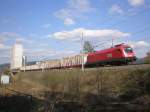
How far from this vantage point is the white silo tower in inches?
3563

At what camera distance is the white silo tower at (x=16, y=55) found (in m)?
90.5

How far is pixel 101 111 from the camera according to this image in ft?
49.6

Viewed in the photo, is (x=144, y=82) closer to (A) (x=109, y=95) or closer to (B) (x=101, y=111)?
(A) (x=109, y=95)

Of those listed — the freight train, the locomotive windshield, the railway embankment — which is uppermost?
the locomotive windshield

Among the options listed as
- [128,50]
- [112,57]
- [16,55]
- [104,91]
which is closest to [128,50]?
[128,50]

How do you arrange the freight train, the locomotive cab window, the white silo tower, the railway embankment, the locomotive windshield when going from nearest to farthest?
the railway embankment < the freight train < the locomotive cab window < the locomotive windshield < the white silo tower

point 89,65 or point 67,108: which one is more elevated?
point 89,65

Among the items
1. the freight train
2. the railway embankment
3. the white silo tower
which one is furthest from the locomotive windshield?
the white silo tower

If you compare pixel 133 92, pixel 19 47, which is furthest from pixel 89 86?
pixel 19 47

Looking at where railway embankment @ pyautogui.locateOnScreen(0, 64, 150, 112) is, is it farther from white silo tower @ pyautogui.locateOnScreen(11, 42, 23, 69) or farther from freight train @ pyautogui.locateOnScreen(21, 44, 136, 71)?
white silo tower @ pyautogui.locateOnScreen(11, 42, 23, 69)

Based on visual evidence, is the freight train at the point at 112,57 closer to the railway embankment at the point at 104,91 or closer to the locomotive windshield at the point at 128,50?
the locomotive windshield at the point at 128,50

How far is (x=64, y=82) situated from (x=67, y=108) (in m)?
14.1

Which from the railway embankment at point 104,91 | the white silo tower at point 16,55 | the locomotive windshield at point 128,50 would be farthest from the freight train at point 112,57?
the white silo tower at point 16,55

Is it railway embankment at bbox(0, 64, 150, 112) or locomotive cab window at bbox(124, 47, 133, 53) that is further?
locomotive cab window at bbox(124, 47, 133, 53)
